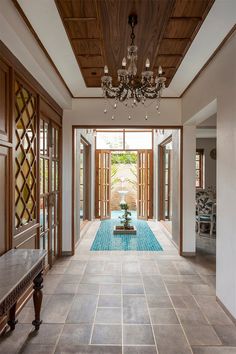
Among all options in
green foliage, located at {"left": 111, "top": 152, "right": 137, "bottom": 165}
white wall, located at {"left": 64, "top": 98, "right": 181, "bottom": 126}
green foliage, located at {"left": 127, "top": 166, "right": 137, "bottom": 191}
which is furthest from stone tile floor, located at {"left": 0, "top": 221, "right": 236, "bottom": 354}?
green foliage, located at {"left": 111, "top": 152, "right": 137, "bottom": 165}

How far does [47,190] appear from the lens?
4.19 m

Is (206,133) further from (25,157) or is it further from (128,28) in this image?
(25,157)

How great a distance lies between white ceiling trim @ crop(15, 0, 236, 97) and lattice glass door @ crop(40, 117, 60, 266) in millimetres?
831

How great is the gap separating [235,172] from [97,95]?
3023mm

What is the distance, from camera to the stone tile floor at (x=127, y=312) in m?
2.39

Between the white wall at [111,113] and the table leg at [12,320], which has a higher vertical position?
the white wall at [111,113]

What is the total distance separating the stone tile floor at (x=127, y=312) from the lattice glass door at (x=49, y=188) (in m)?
0.45

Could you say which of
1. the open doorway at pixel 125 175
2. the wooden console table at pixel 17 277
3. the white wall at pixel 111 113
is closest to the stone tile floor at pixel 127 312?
the wooden console table at pixel 17 277

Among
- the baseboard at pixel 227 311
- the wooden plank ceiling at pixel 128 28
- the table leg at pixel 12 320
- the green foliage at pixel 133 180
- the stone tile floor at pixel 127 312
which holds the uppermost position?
the wooden plank ceiling at pixel 128 28

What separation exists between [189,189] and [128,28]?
305 cm

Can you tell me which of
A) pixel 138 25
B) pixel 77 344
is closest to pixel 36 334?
A: pixel 77 344

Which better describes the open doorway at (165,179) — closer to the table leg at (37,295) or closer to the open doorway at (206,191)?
the open doorway at (206,191)

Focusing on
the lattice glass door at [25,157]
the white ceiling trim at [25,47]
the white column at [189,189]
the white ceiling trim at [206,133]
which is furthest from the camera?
the white ceiling trim at [206,133]

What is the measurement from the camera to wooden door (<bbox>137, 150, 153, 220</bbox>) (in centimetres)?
896
